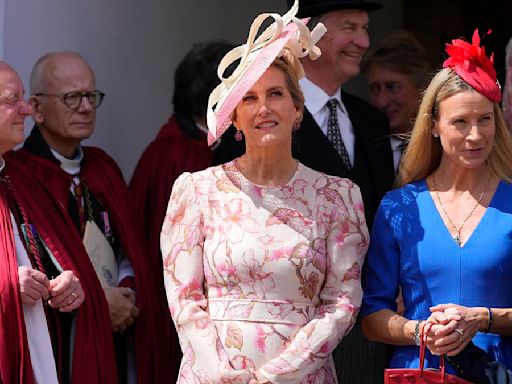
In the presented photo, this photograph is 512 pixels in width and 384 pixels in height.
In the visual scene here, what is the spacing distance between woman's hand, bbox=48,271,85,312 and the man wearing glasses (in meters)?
0.28

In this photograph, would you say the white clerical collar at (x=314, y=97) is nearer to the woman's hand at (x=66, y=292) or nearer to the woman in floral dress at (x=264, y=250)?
the woman in floral dress at (x=264, y=250)

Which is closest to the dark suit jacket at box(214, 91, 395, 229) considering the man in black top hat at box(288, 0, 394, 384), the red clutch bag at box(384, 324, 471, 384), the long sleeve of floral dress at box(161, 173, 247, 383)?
the man in black top hat at box(288, 0, 394, 384)

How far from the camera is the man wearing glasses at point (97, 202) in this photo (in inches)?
190

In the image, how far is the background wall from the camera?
5.39 metres

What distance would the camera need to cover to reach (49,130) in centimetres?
503

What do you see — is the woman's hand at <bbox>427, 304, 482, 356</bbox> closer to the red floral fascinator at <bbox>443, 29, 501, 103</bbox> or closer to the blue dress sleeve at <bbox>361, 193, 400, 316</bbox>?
the blue dress sleeve at <bbox>361, 193, 400, 316</bbox>

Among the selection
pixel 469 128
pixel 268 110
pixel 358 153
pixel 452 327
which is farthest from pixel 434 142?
pixel 358 153

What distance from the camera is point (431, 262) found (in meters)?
4.08

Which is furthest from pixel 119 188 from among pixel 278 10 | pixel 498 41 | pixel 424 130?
pixel 498 41

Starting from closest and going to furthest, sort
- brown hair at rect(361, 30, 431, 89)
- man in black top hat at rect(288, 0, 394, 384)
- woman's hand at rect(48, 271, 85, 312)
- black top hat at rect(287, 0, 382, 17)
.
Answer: woman's hand at rect(48, 271, 85, 312), man in black top hat at rect(288, 0, 394, 384), black top hat at rect(287, 0, 382, 17), brown hair at rect(361, 30, 431, 89)

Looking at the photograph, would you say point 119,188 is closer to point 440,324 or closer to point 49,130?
point 49,130

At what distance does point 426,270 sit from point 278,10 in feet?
10.7

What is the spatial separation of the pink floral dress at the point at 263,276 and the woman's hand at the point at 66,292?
0.43 m

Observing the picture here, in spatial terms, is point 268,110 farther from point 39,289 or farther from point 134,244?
point 134,244
